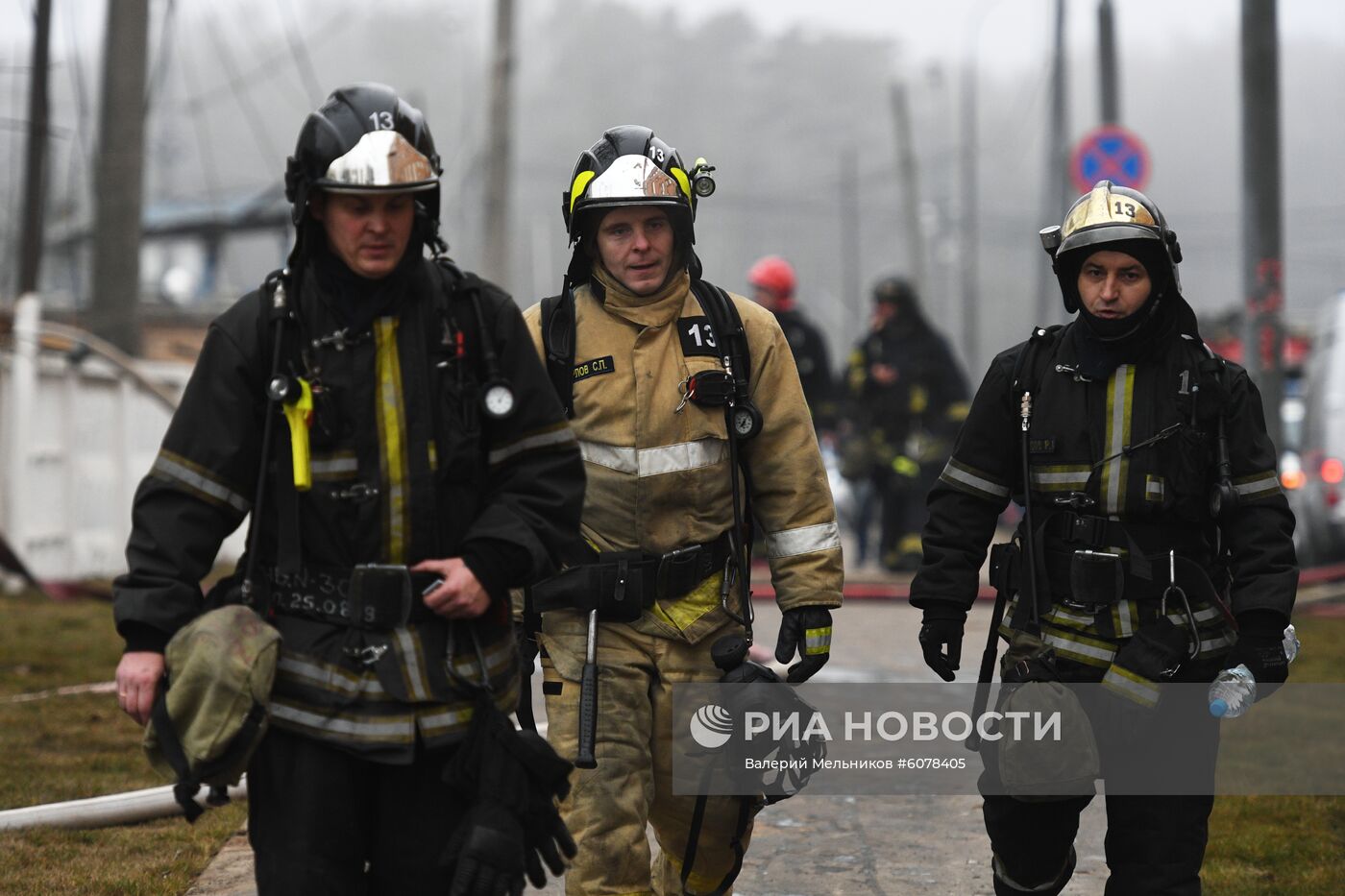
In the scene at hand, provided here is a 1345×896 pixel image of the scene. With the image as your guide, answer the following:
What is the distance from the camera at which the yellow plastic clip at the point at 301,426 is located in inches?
140

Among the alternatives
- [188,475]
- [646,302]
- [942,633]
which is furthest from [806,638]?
[188,475]

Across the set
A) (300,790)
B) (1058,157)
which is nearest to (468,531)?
(300,790)

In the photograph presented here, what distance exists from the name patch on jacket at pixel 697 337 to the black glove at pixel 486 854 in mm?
1529

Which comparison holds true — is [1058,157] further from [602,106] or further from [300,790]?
[602,106]

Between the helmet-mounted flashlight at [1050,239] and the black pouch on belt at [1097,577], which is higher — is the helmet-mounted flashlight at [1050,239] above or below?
above

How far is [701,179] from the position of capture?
194 inches

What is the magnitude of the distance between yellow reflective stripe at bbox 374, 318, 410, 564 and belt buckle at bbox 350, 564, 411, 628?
0.20ft

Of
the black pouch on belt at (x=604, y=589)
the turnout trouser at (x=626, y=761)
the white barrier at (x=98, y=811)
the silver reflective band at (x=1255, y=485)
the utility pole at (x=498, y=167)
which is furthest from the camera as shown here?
the utility pole at (x=498, y=167)

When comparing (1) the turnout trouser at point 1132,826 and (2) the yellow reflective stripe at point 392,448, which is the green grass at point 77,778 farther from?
(1) the turnout trouser at point 1132,826

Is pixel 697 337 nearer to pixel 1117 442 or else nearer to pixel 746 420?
pixel 746 420

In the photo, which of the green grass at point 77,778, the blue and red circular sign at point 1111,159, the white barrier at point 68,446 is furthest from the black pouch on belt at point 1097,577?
the blue and red circular sign at point 1111,159

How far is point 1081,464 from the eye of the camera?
445 centimetres

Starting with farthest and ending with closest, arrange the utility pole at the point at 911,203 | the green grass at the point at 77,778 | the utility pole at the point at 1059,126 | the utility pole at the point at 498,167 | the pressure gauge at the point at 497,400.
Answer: the utility pole at the point at 911,203 < the utility pole at the point at 1059,126 < the utility pole at the point at 498,167 < the green grass at the point at 77,778 < the pressure gauge at the point at 497,400

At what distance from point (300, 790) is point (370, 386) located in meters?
0.79
